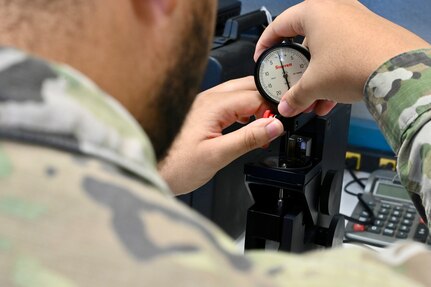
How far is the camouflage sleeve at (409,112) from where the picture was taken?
0.81m

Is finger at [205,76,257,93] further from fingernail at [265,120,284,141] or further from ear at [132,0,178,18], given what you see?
ear at [132,0,178,18]

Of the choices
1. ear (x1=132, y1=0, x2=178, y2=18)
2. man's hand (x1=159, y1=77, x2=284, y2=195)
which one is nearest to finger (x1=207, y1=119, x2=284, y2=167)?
man's hand (x1=159, y1=77, x2=284, y2=195)

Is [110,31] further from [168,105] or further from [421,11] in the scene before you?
[421,11]

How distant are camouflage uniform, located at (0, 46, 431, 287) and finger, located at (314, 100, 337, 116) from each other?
75cm

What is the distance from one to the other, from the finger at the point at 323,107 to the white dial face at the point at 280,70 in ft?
0.21

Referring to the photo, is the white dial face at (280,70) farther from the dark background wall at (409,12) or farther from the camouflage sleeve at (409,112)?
the dark background wall at (409,12)

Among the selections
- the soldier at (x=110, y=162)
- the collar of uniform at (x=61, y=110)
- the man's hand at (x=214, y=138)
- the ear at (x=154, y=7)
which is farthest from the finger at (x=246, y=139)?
the collar of uniform at (x=61, y=110)

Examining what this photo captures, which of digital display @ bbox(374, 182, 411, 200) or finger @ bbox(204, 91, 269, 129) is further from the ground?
finger @ bbox(204, 91, 269, 129)

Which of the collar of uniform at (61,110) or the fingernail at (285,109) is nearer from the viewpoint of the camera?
the collar of uniform at (61,110)

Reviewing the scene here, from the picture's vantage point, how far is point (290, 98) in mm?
1067

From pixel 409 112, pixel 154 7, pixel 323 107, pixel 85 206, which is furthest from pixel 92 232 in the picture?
pixel 323 107

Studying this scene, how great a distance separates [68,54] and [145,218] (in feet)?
0.45

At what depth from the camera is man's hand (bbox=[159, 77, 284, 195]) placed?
116 cm

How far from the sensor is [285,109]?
108 cm
